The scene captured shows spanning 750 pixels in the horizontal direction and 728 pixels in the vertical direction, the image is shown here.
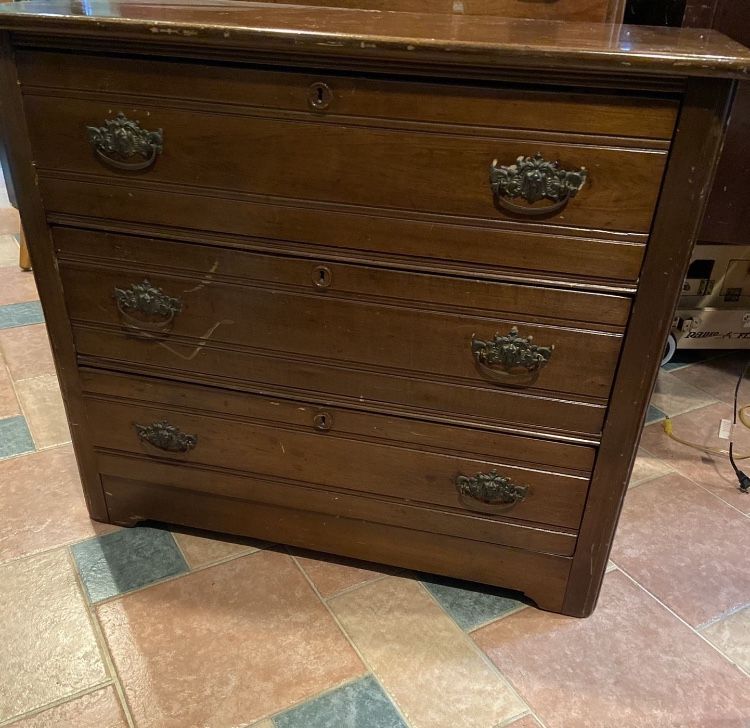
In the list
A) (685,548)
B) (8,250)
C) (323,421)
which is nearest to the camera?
(323,421)

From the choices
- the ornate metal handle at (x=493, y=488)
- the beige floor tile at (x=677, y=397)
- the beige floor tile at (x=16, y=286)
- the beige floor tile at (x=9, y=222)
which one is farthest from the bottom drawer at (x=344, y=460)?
the beige floor tile at (x=9, y=222)

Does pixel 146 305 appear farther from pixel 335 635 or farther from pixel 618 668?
pixel 618 668

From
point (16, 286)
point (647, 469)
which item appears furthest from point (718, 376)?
point (16, 286)

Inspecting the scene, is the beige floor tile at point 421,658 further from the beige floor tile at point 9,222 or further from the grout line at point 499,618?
the beige floor tile at point 9,222

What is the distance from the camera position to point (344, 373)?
1120mm

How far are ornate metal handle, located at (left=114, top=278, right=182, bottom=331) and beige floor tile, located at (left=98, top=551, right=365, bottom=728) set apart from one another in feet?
1.62

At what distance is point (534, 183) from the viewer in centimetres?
91

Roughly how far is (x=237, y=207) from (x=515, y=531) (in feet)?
2.30

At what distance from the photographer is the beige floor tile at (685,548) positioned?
131cm

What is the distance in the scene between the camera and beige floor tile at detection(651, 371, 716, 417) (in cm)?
191

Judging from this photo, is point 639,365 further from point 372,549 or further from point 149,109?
point 149,109

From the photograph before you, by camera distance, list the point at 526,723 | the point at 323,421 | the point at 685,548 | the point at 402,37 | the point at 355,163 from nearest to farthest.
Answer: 1. the point at 402,37
2. the point at 355,163
3. the point at 526,723
4. the point at 323,421
5. the point at 685,548

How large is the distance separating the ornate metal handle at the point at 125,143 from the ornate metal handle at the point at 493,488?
0.70m

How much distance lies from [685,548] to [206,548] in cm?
97
